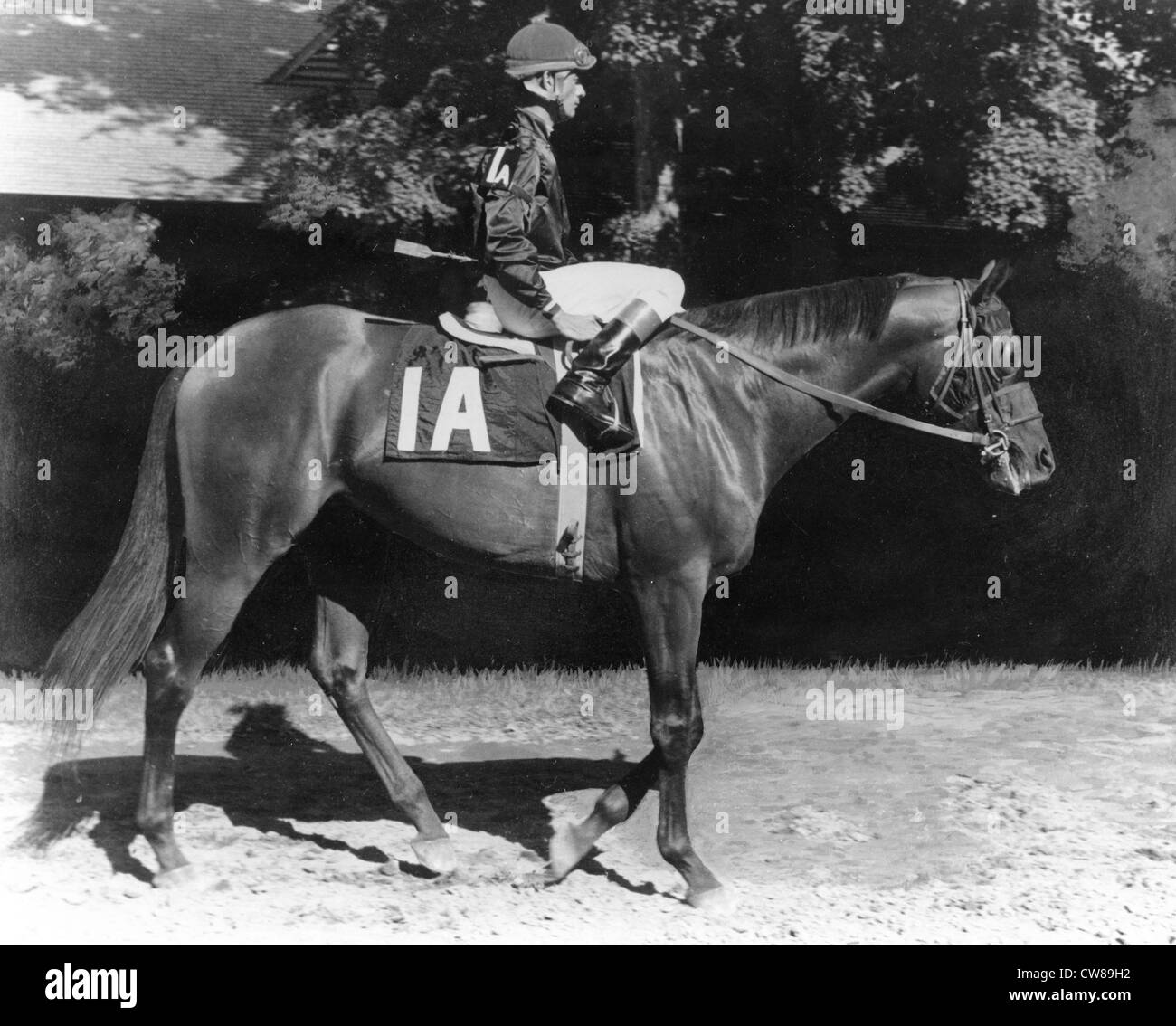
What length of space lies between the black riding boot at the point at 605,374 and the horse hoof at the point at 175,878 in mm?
2314

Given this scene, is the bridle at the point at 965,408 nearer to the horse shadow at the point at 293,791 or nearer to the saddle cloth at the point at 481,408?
the saddle cloth at the point at 481,408

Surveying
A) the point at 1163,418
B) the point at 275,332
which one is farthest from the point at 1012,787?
the point at 275,332

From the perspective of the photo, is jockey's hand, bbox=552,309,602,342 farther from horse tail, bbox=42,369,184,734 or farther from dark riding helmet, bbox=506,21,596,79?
horse tail, bbox=42,369,184,734

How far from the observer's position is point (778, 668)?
8.07m

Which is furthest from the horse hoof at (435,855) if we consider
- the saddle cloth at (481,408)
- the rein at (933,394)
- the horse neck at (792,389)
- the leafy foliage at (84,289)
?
the leafy foliage at (84,289)

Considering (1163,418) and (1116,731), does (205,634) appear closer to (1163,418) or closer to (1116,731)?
(1116,731)

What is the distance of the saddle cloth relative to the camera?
5.04m

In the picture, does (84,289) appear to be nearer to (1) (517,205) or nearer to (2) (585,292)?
(1) (517,205)

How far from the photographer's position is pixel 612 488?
16.5 ft

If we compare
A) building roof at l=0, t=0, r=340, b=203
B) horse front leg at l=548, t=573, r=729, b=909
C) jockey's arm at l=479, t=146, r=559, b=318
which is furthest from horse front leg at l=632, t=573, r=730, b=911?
building roof at l=0, t=0, r=340, b=203

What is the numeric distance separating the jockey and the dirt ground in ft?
6.11

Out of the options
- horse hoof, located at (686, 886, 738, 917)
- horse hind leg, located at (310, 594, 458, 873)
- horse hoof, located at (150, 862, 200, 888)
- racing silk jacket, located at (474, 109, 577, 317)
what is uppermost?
racing silk jacket, located at (474, 109, 577, 317)

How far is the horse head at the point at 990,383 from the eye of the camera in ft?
16.4
